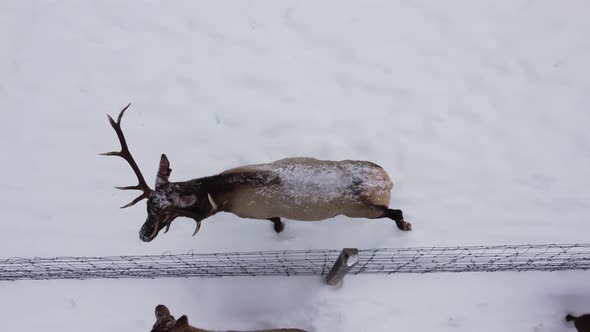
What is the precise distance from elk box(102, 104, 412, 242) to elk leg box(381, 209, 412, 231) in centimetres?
34

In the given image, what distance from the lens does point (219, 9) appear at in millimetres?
6203

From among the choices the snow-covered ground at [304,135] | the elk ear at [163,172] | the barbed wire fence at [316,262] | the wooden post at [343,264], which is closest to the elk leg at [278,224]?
the snow-covered ground at [304,135]

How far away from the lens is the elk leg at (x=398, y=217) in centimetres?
479

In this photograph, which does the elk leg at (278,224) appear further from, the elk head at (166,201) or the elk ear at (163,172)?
the elk ear at (163,172)

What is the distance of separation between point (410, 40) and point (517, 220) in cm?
269

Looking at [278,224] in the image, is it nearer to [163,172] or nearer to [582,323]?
[163,172]

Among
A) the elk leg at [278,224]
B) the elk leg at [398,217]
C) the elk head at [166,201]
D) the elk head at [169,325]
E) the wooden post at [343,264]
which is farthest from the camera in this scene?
the elk leg at [278,224]

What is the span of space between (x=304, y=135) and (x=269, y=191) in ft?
4.79

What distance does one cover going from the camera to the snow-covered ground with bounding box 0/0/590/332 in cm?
495

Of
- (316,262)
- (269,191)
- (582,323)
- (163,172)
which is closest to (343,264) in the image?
(269,191)

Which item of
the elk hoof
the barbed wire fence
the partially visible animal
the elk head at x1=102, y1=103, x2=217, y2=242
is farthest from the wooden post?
the partially visible animal

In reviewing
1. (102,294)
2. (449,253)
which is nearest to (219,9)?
(102,294)

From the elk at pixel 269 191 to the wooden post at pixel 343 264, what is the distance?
58 cm

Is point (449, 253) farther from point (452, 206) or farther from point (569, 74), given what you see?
point (569, 74)
